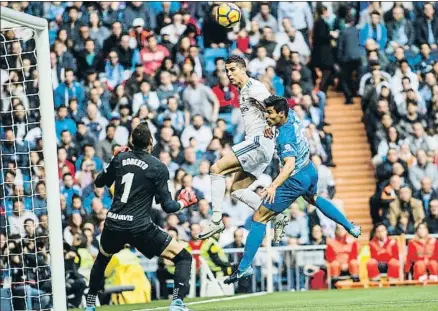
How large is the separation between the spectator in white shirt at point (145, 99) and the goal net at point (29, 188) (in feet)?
6.20

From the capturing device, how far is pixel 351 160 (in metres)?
24.1

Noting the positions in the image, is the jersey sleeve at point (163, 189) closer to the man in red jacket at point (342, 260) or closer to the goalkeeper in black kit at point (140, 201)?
the goalkeeper in black kit at point (140, 201)

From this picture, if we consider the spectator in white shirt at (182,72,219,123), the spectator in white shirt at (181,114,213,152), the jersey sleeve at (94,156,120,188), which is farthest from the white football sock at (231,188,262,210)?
the spectator in white shirt at (182,72,219,123)

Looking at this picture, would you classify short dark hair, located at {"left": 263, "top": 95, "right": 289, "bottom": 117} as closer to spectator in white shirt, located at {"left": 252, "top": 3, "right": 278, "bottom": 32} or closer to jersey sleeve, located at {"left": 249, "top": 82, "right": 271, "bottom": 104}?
jersey sleeve, located at {"left": 249, "top": 82, "right": 271, "bottom": 104}

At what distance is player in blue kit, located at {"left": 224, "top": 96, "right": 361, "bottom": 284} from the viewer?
13.3 meters

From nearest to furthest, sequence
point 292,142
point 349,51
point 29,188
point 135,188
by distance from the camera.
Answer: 1. point 135,188
2. point 292,142
3. point 29,188
4. point 349,51

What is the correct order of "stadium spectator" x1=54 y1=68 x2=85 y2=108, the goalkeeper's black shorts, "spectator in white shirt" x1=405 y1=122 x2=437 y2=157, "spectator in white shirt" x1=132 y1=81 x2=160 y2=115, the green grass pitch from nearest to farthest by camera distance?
the goalkeeper's black shorts
the green grass pitch
"spectator in white shirt" x1=405 y1=122 x2=437 y2=157
"spectator in white shirt" x1=132 y1=81 x2=160 y2=115
"stadium spectator" x1=54 y1=68 x2=85 y2=108

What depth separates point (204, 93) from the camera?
23203 mm

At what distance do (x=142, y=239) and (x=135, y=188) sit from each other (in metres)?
0.53

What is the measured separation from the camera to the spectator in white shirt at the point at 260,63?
930 inches

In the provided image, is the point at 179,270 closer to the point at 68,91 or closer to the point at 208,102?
the point at 208,102

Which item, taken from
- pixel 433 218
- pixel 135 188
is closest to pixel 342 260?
pixel 433 218

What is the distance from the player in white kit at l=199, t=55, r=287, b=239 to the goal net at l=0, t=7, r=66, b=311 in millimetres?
1979

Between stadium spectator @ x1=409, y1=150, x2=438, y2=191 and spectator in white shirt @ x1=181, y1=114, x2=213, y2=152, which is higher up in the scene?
spectator in white shirt @ x1=181, y1=114, x2=213, y2=152
